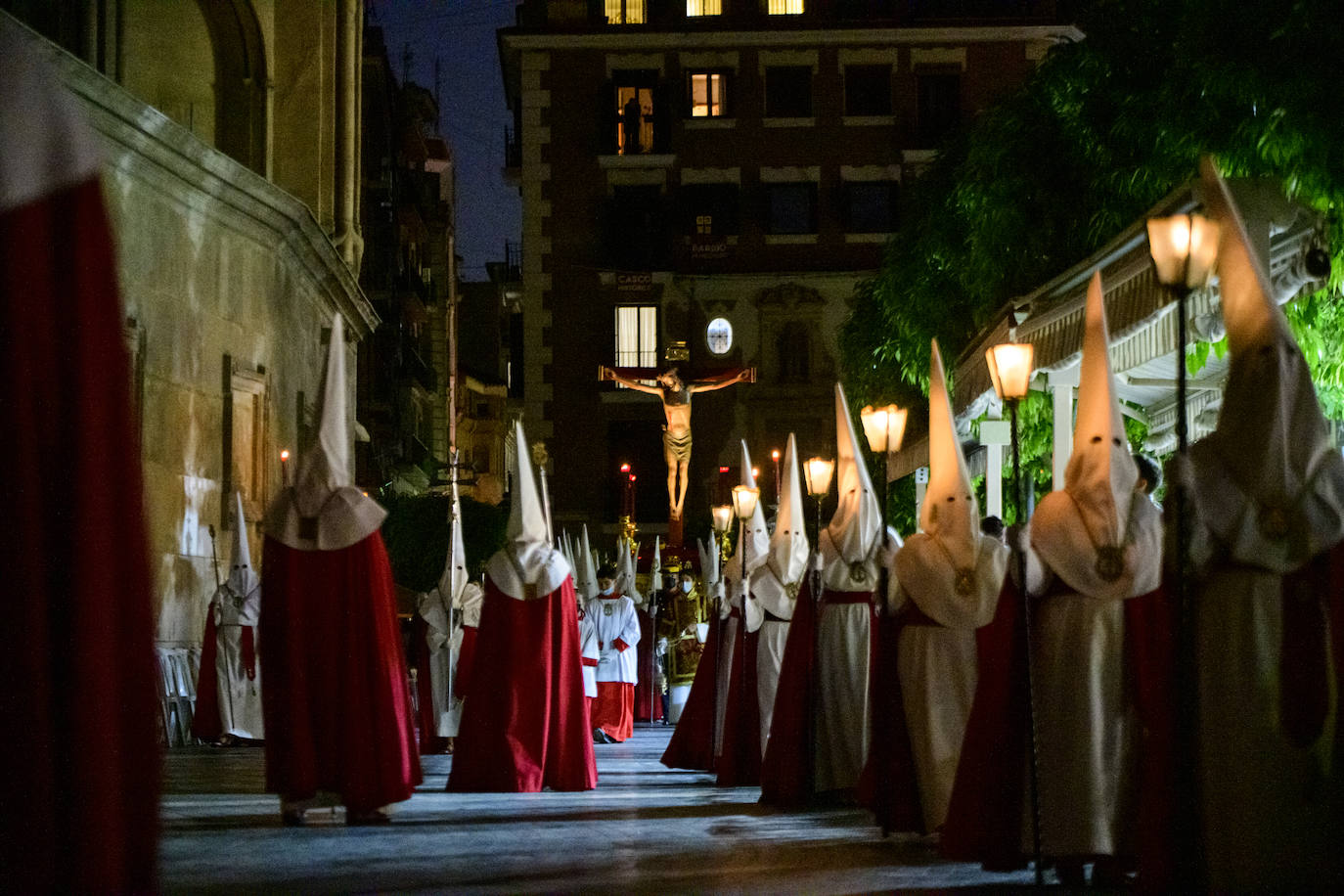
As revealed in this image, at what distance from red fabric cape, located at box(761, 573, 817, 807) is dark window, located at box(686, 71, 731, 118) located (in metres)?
38.5

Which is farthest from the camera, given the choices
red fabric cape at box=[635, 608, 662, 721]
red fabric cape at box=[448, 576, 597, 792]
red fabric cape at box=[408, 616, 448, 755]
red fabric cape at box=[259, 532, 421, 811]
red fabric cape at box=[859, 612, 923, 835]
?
red fabric cape at box=[635, 608, 662, 721]

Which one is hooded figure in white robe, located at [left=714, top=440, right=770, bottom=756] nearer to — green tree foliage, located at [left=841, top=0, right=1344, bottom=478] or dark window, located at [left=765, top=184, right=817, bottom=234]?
green tree foliage, located at [left=841, top=0, right=1344, bottom=478]

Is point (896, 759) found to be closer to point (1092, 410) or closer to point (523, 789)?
point (1092, 410)

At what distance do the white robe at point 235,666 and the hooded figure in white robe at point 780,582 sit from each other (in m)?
8.67

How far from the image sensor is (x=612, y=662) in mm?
22875

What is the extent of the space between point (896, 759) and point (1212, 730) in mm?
3388

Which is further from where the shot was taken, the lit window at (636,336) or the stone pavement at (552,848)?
the lit window at (636,336)

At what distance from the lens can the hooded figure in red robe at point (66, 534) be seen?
11.4ft

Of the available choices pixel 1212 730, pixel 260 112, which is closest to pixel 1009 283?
pixel 1212 730

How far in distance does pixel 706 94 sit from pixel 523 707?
38.1 metres

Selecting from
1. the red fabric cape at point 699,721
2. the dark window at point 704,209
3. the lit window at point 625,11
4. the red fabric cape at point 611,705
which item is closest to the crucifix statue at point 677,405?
the dark window at point 704,209

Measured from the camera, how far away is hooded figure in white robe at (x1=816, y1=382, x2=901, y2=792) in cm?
1197

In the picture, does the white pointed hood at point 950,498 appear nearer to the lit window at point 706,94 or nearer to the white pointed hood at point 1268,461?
the white pointed hood at point 1268,461

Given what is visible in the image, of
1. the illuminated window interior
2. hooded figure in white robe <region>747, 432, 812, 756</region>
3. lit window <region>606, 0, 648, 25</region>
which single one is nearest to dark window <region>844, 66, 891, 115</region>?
the illuminated window interior
